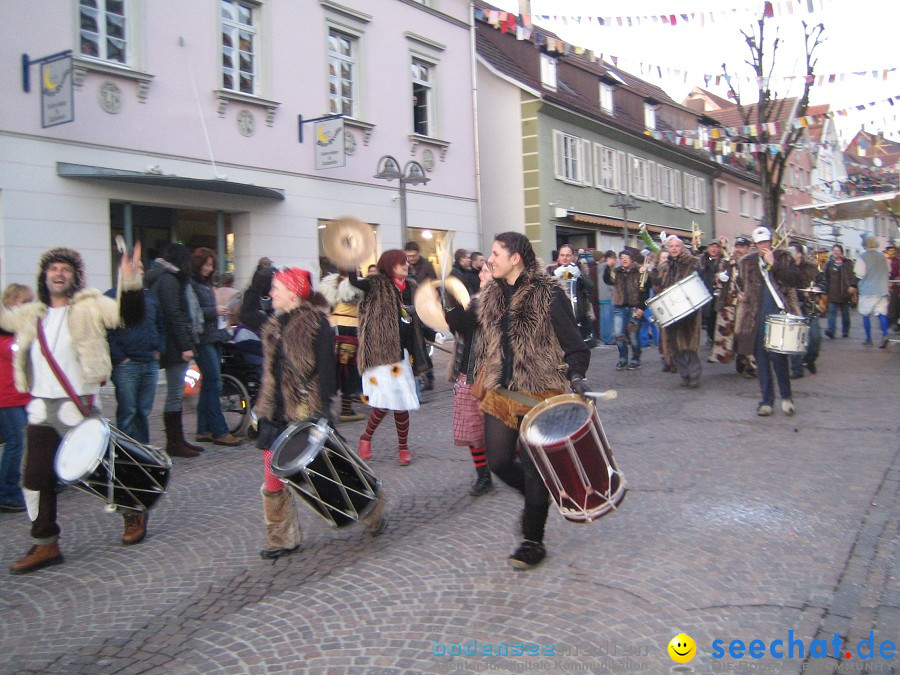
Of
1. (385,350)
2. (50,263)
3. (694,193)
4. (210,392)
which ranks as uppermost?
(694,193)

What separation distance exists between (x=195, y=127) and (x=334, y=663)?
1173 centimetres

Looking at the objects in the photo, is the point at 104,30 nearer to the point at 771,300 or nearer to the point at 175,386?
the point at 175,386

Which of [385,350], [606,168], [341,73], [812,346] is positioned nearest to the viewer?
[385,350]

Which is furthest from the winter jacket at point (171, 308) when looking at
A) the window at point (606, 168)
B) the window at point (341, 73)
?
the window at point (606, 168)

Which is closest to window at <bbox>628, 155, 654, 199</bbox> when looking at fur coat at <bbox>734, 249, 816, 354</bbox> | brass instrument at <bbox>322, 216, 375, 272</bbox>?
fur coat at <bbox>734, 249, 816, 354</bbox>

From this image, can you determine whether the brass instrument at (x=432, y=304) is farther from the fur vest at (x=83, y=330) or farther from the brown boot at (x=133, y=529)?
the brown boot at (x=133, y=529)

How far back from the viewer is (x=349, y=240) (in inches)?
229

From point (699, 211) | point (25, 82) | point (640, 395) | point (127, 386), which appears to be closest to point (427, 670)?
point (127, 386)

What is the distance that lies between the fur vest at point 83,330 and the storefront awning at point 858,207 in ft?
47.3

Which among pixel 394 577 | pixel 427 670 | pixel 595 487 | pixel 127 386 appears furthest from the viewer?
pixel 127 386

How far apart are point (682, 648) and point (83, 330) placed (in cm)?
373

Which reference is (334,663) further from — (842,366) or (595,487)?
(842,366)

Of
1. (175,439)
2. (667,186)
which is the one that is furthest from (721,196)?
(175,439)

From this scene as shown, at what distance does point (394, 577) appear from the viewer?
4.28m
